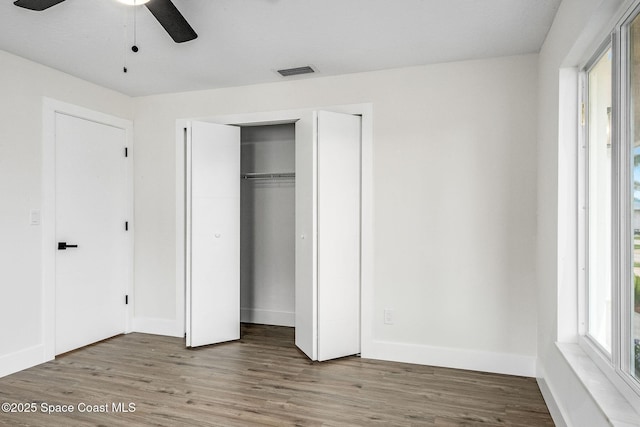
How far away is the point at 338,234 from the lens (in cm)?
345

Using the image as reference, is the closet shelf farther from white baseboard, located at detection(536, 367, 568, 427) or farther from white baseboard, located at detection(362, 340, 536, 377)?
white baseboard, located at detection(536, 367, 568, 427)

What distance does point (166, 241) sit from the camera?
416cm

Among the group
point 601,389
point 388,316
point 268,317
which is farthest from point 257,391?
point 601,389

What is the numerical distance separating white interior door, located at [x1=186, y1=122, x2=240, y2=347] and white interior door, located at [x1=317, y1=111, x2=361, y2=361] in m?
1.02

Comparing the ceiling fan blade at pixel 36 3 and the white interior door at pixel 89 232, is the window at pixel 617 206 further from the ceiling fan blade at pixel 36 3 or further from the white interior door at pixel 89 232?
the white interior door at pixel 89 232

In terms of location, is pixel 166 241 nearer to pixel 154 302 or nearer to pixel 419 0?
pixel 154 302

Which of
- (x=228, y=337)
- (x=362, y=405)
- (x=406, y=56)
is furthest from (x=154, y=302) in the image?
(x=406, y=56)

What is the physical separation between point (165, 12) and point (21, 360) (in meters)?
2.90

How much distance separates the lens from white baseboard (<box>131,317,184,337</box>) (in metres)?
4.10

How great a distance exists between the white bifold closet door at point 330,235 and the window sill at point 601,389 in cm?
167

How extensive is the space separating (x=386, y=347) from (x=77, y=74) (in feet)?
11.8

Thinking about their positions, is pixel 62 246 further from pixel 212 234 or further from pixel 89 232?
pixel 212 234

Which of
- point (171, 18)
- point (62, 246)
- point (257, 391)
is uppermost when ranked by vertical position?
point (171, 18)

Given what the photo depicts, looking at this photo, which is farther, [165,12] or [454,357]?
[454,357]
